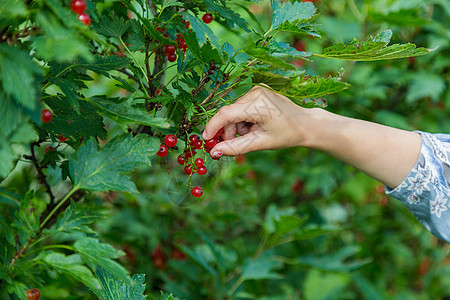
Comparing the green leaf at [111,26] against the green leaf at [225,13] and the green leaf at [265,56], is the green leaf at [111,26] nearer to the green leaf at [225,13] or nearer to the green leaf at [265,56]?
the green leaf at [225,13]

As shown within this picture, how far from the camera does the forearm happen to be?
944mm

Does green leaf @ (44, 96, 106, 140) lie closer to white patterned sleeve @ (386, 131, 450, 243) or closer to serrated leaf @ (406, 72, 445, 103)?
white patterned sleeve @ (386, 131, 450, 243)

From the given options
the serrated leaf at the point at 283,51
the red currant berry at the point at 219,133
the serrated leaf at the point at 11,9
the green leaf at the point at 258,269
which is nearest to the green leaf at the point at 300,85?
the serrated leaf at the point at 283,51

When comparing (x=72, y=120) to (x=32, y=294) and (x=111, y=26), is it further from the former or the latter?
(x=32, y=294)

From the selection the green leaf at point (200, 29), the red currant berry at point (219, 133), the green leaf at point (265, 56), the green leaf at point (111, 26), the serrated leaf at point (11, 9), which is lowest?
the red currant berry at point (219, 133)

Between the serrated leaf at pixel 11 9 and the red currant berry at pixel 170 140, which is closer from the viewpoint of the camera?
the serrated leaf at pixel 11 9

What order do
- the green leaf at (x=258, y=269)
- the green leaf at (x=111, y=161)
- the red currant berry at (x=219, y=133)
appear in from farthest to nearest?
the green leaf at (x=258, y=269) → the red currant berry at (x=219, y=133) → the green leaf at (x=111, y=161)

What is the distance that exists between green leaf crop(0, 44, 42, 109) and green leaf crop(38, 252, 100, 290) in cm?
26

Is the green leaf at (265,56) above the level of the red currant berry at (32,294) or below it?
above

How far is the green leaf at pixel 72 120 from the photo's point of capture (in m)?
0.71

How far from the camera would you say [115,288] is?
0.72 metres

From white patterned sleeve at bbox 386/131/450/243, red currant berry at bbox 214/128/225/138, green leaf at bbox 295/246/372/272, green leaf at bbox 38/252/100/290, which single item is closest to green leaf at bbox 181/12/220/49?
red currant berry at bbox 214/128/225/138

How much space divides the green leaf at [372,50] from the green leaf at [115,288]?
20.0 inches

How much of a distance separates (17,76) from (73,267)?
292 mm
